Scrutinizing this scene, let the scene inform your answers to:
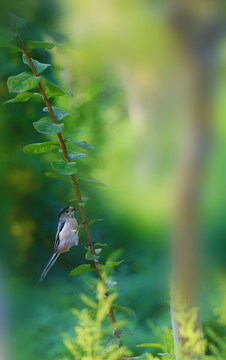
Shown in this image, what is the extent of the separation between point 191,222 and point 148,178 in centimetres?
51

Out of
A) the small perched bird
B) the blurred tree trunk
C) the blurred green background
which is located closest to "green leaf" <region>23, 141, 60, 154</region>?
the small perched bird

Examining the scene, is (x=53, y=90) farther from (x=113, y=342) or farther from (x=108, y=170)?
(x=108, y=170)

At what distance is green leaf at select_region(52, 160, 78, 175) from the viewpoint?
1.11 ft

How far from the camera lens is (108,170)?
1.59 metres

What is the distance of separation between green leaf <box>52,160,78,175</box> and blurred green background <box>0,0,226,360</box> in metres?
0.76

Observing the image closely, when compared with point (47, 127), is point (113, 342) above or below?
below

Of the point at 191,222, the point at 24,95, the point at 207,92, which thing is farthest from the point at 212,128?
the point at 24,95

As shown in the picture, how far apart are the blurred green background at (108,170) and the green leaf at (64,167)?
757mm

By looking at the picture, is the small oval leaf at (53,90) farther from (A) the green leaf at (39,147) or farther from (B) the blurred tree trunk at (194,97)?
(B) the blurred tree trunk at (194,97)

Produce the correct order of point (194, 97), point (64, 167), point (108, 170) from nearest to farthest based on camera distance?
point (64, 167) → point (194, 97) → point (108, 170)

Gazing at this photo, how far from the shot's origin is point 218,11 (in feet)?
3.31

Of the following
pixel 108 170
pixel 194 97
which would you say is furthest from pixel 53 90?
pixel 108 170

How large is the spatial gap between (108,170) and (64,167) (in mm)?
1251

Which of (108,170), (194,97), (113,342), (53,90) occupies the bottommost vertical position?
(108,170)
